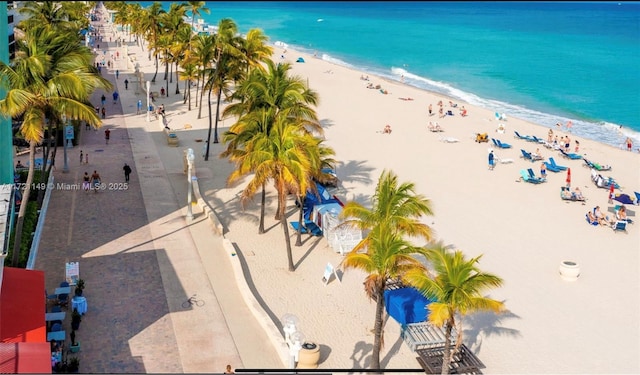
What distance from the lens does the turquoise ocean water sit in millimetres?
52719

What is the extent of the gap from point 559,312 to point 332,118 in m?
27.7

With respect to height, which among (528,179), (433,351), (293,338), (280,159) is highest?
(280,159)

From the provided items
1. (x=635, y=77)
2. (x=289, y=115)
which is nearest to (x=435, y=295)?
(x=289, y=115)

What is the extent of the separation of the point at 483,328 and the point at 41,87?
545 inches

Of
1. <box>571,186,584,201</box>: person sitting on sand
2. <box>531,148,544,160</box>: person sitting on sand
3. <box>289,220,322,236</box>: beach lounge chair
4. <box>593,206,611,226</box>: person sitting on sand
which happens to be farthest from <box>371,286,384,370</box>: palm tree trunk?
<box>531,148,544,160</box>: person sitting on sand

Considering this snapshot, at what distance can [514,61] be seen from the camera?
81.4 metres

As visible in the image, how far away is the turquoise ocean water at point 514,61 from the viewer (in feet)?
173

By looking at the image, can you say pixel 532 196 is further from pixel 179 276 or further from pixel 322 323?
pixel 179 276

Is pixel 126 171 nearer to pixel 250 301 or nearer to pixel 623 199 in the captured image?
pixel 250 301

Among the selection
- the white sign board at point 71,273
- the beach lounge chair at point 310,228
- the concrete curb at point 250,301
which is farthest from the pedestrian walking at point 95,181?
the white sign board at point 71,273

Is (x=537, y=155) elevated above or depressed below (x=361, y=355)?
above

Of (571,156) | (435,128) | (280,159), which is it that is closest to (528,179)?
(571,156)

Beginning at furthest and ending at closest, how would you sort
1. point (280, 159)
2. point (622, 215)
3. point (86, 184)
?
point (86, 184) < point (622, 215) < point (280, 159)

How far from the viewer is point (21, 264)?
17.8m
